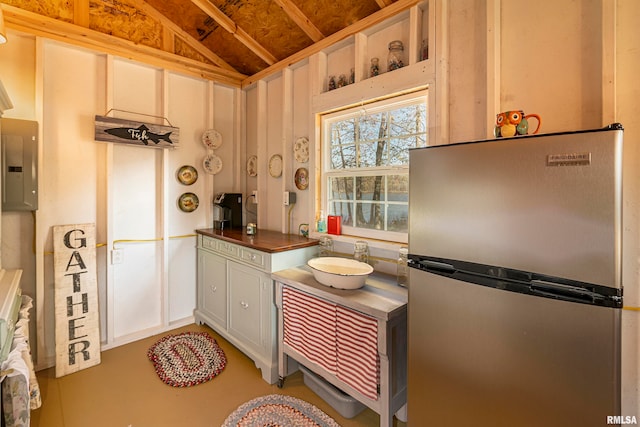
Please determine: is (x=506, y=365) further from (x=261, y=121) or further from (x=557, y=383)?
(x=261, y=121)

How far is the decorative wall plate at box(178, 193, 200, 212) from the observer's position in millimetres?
3131

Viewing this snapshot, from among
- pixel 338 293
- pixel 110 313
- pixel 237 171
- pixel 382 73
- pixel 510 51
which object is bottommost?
pixel 110 313

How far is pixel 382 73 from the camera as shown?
7.24 feet

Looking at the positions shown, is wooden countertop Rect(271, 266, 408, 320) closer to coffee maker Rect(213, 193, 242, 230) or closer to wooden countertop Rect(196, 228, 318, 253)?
wooden countertop Rect(196, 228, 318, 253)

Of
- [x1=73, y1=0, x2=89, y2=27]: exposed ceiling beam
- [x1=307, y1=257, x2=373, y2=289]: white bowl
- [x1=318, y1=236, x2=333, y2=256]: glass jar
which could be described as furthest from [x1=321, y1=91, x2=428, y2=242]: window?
[x1=73, y1=0, x2=89, y2=27]: exposed ceiling beam

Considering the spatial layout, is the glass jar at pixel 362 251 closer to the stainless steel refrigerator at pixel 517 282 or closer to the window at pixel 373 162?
the window at pixel 373 162

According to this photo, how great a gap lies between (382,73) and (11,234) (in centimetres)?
319

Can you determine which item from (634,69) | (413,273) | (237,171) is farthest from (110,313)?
(634,69)

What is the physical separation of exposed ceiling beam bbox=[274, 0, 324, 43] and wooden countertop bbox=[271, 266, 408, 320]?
2.08 m

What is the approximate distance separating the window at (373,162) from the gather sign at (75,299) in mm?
2179

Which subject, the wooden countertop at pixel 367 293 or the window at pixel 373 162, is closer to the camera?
the wooden countertop at pixel 367 293

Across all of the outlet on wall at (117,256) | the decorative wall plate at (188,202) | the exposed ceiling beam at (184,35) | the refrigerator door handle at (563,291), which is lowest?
the outlet on wall at (117,256)

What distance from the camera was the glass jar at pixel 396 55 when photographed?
6.82 feet

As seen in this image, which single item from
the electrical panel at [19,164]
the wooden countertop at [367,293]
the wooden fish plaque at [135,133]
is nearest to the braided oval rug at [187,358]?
the wooden countertop at [367,293]
